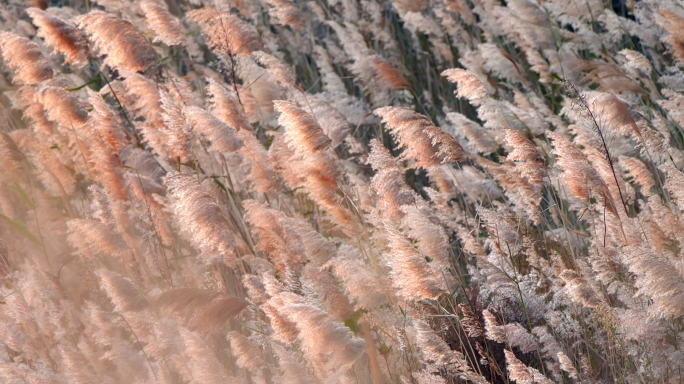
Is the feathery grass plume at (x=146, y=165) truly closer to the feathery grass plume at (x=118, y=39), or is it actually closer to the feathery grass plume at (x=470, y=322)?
the feathery grass plume at (x=118, y=39)

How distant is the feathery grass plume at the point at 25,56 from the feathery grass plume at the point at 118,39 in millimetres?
390

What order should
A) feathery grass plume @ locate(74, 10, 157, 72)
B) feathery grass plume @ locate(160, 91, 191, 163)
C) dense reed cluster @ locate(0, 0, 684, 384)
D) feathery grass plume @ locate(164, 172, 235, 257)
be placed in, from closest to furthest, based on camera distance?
dense reed cluster @ locate(0, 0, 684, 384) < feathery grass plume @ locate(164, 172, 235, 257) < feathery grass plume @ locate(160, 91, 191, 163) < feathery grass plume @ locate(74, 10, 157, 72)

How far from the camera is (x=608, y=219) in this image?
2518 millimetres

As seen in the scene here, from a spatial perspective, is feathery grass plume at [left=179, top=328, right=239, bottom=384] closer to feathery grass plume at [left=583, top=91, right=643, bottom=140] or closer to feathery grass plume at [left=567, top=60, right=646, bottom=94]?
feathery grass plume at [left=583, top=91, right=643, bottom=140]

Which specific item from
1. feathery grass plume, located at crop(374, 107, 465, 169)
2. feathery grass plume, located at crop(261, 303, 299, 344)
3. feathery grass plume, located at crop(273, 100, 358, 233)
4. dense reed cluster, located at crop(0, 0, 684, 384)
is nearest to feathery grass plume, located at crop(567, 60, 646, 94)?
dense reed cluster, located at crop(0, 0, 684, 384)

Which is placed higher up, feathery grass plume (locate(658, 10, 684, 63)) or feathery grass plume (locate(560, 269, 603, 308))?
feathery grass plume (locate(658, 10, 684, 63))

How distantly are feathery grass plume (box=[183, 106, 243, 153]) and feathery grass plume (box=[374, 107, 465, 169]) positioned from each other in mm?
640

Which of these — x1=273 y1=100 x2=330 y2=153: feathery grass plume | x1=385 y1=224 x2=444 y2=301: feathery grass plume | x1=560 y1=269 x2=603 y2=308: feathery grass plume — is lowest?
x1=560 y1=269 x2=603 y2=308: feathery grass plume

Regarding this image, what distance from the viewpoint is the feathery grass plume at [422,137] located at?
2520 mm

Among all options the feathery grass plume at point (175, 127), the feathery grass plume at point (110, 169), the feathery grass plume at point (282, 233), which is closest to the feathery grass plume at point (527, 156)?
the feathery grass plume at point (282, 233)

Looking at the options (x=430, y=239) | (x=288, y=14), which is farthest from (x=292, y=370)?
(x=288, y=14)

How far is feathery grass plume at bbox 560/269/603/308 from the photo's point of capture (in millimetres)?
2230

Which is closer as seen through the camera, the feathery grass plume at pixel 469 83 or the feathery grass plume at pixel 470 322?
the feathery grass plume at pixel 470 322


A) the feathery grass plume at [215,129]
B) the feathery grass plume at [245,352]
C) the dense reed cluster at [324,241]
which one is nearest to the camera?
the dense reed cluster at [324,241]
